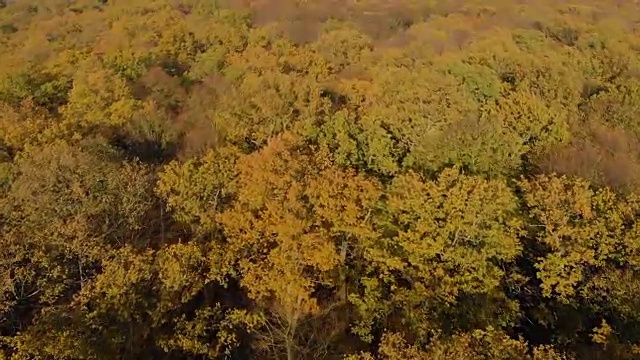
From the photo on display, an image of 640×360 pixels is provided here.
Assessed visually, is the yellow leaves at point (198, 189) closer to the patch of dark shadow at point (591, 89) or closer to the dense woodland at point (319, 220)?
the dense woodland at point (319, 220)

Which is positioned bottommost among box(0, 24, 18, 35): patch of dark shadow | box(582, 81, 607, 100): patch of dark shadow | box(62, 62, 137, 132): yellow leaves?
box(582, 81, 607, 100): patch of dark shadow

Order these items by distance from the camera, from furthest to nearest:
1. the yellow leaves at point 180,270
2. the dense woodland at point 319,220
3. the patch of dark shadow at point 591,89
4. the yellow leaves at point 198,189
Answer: the patch of dark shadow at point 591,89
the yellow leaves at point 198,189
the yellow leaves at point 180,270
the dense woodland at point 319,220

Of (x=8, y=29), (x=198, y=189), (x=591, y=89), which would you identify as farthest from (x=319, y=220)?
(x=8, y=29)

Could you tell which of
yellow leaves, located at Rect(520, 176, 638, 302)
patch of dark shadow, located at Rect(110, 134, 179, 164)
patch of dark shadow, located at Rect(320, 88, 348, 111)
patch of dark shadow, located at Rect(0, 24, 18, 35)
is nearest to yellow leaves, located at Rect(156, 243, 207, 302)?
yellow leaves, located at Rect(520, 176, 638, 302)

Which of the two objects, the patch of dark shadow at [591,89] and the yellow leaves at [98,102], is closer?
the yellow leaves at [98,102]

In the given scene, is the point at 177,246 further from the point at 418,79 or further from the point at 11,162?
the point at 418,79

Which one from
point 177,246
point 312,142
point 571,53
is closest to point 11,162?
point 177,246

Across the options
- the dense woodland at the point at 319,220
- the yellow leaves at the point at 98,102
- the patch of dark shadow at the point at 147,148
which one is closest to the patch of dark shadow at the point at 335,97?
the dense woodland at the point at 319,220

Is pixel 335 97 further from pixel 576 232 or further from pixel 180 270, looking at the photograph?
pixel 180 270

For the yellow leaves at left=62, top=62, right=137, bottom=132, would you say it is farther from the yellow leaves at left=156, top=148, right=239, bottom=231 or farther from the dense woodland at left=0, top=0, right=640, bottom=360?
the yellow leaves at left=156, top=148, right=239, bottom=231
